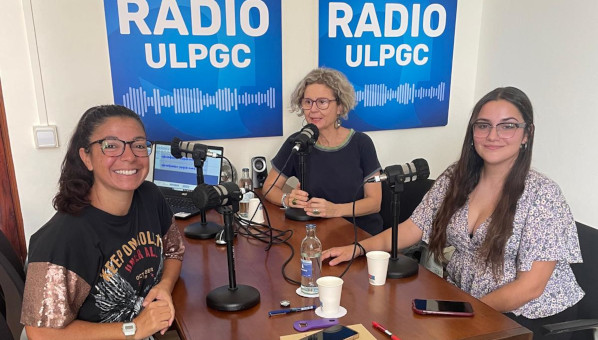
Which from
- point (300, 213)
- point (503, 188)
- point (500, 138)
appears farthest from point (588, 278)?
point (300, 213)

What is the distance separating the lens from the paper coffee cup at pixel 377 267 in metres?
1.42

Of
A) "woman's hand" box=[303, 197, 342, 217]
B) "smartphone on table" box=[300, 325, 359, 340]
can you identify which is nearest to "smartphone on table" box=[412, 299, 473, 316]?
"smartphone on table" box=[300, 325, 359, 340]

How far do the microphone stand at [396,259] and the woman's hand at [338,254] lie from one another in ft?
0.48

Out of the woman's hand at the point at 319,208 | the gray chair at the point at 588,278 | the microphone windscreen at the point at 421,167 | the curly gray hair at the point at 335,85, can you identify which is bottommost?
the gray chair at the point at 588,278

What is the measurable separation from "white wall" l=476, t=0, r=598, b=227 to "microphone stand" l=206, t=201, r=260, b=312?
2.16 meters

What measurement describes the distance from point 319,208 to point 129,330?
3.41 ft

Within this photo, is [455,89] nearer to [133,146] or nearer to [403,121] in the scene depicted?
[403,121]

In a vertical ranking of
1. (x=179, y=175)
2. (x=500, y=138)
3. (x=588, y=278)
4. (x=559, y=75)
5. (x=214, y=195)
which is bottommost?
(x=588, y=278)

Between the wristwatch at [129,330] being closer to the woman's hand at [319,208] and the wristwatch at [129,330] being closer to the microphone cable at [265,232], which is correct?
the microphone cable at [265,232]

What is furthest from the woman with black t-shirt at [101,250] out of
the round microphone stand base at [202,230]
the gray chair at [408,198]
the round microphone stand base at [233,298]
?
the gray chair at [408,198]

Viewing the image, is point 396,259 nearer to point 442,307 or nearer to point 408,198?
point 442,307

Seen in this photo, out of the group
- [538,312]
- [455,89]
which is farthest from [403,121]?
[538,312]

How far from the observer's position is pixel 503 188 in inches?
64.2

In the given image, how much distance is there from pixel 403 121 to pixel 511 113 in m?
1.52
